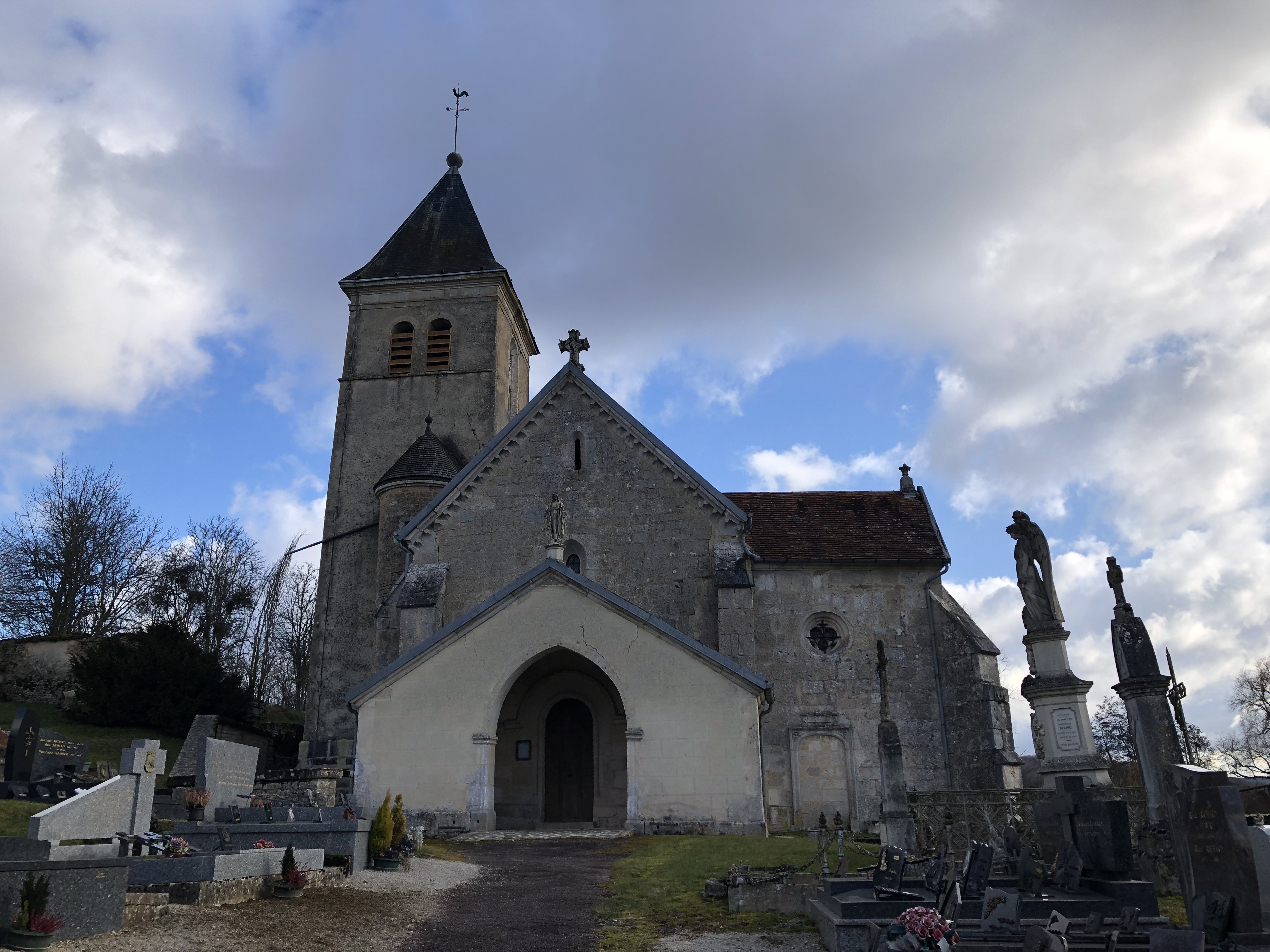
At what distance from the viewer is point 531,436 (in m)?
24.4

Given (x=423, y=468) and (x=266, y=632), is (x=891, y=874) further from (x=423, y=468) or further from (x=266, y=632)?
(x=266, y=632)

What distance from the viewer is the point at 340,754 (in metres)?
25.4

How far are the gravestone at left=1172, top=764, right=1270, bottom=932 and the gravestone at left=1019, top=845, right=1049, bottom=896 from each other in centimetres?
159

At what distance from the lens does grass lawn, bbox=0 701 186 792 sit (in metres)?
27.5

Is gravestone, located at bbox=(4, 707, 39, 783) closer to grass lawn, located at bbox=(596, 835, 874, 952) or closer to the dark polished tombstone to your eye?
grass lawn, located at bbox=(596, 835, 874, 952)

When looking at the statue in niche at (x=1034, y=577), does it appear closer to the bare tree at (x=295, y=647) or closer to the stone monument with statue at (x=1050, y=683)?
the stone monument with statue at (x=1050, y=683)

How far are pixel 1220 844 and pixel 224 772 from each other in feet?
41.0

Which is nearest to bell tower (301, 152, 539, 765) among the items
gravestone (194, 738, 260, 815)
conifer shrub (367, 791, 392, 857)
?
gravestone (194, 738, 260, 815)

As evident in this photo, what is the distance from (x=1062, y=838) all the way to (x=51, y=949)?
9.86 meters

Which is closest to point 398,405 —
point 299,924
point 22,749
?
point 22,749

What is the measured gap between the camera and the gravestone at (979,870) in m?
9.23

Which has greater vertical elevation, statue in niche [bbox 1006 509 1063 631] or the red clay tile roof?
the red clay tile roof

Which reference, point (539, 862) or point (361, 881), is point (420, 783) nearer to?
point (539, 862)

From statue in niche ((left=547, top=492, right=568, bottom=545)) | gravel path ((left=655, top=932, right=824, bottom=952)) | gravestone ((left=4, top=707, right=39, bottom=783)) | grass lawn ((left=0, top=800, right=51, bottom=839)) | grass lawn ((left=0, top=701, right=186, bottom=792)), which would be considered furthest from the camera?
grass lawn ((left=0, top=701, right=186, bottom=792))
